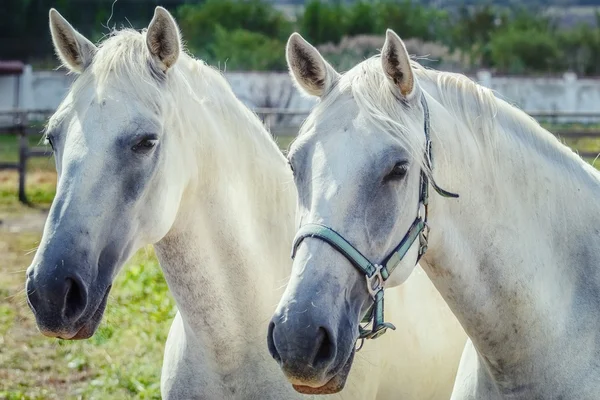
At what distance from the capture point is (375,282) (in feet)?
8.08

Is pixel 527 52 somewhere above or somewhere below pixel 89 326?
below

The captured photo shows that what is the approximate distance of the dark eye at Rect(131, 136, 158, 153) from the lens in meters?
2.99

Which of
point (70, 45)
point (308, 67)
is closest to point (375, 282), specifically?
point (308, 67)

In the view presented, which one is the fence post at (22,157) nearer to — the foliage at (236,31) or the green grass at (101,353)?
the green grass at (101,353)

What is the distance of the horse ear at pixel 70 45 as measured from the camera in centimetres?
321

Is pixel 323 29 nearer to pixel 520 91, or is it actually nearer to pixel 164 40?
pixel 520 91

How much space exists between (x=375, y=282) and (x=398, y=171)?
0.33 meters

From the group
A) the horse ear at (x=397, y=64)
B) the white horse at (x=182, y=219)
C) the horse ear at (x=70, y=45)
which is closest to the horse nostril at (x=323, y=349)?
the horse ear at (x=397, y=64)

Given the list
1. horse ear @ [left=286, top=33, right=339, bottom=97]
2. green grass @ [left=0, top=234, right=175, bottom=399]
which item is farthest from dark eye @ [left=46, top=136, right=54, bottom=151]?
green grass @ [left=0, top=234, right=175, bottom=399]

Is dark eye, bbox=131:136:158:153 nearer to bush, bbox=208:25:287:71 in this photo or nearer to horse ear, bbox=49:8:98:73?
horse ear, bbox=49:8:98:73

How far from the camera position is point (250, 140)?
11.3 ft

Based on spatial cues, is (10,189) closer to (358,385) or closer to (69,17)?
(358,385)

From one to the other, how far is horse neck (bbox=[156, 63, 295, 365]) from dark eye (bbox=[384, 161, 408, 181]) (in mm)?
900

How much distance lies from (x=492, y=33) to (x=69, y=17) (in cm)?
A: 1693
